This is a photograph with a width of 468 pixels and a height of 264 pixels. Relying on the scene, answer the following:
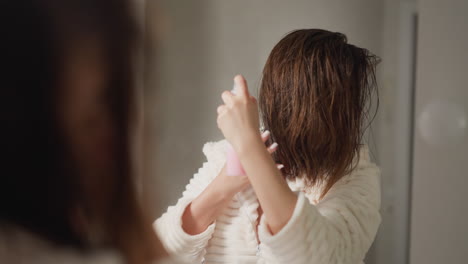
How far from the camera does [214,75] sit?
61.5 inches

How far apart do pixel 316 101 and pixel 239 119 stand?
19 centimetres

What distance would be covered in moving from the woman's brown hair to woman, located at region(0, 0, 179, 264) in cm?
46

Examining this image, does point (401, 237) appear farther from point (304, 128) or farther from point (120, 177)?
point (120, 177)

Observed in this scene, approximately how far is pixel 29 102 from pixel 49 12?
0.06 metres

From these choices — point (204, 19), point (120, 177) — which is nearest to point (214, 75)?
point (204, 19)

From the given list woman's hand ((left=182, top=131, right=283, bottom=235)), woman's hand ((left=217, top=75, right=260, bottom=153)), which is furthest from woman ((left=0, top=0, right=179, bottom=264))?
woman's hand ((left=182, top=131, right=283, bottom=235))

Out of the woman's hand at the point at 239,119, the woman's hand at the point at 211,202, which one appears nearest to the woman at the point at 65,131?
the woman's hand at the point at 239,119

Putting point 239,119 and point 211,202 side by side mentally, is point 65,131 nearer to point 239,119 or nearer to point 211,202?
point 239,119

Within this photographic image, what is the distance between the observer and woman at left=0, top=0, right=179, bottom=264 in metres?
0.27

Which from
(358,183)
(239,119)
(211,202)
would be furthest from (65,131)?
(358,183)

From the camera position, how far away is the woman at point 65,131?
0.27 m

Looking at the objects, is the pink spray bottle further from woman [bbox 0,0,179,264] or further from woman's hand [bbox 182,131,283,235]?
woman [bbox 0,0,179,264]

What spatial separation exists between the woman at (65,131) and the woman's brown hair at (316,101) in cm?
46

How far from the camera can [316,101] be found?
715 mm
